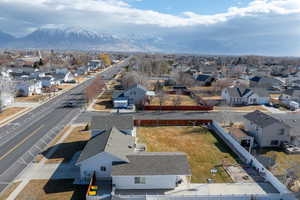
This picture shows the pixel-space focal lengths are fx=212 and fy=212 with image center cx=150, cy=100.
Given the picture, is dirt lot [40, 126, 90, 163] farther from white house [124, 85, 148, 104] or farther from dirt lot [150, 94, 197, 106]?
dirt lot [150, 94, 197, 106]

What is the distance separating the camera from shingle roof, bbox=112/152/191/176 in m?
22.0

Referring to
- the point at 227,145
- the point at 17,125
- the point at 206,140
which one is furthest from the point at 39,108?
the point at 227,145

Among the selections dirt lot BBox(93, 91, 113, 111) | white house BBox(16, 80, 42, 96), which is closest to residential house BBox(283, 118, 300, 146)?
dirt lot BBox(93, 91, 113, 111)

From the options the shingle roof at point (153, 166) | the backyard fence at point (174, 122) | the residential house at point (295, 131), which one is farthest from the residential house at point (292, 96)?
the shingle roof at point (153, 166)

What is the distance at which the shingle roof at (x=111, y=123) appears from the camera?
3127 cm

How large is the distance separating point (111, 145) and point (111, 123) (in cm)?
744

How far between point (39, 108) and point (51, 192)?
114 feet

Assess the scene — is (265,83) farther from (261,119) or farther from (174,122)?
A: (174,122)

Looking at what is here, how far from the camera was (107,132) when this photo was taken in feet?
96.5

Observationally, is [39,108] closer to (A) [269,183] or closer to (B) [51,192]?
(B) [51,192]

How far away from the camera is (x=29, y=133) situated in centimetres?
3634

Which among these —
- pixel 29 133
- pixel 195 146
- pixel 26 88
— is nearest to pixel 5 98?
pixel 26 88

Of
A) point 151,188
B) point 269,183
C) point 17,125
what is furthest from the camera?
point 17,125

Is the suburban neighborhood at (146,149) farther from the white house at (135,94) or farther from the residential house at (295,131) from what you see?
the residential house at (295,131)
